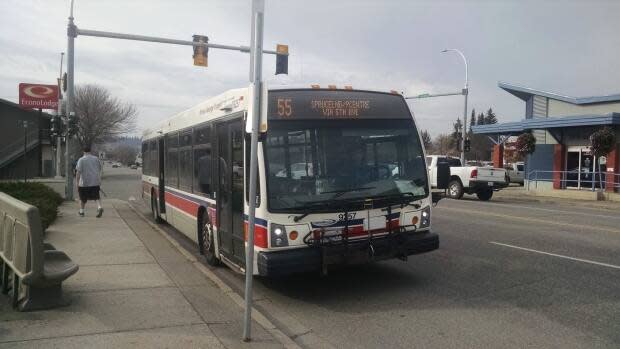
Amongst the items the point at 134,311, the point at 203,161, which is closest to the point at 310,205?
the point at 134,311

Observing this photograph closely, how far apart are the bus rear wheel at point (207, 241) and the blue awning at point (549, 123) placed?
77.8 feet

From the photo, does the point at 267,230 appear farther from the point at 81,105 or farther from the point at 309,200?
the point at 81,105

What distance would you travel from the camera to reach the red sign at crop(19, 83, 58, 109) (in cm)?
3769

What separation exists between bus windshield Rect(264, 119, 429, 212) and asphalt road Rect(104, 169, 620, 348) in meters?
1.27

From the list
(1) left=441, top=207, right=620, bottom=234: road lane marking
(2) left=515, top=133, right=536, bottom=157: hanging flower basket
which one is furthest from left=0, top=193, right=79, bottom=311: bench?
(2) left=515, top=133, right=536, bottom=157: hanging flower basket

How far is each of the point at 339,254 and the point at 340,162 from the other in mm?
1104

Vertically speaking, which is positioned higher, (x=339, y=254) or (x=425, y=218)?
(x=425, y=218)

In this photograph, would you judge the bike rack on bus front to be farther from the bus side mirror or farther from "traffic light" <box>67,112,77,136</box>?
"traffic light" <box>67,112,77,136</box>

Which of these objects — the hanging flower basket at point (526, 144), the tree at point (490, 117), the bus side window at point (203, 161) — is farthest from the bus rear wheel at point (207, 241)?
the tree at point (490, 117)

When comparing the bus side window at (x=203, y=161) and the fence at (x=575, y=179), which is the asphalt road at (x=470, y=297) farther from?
the fence at (x=575, y=179)

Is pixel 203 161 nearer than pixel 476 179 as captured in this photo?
Yes

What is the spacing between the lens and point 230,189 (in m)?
7.13

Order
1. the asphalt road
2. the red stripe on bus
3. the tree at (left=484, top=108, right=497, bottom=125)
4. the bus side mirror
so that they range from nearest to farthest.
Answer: the asphalt road → the bus side mirror → the red stripe on bus → the tree at (left=484, top=108, right=497, bottom=125)

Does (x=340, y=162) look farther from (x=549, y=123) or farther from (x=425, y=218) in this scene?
(x=549, y=123)
